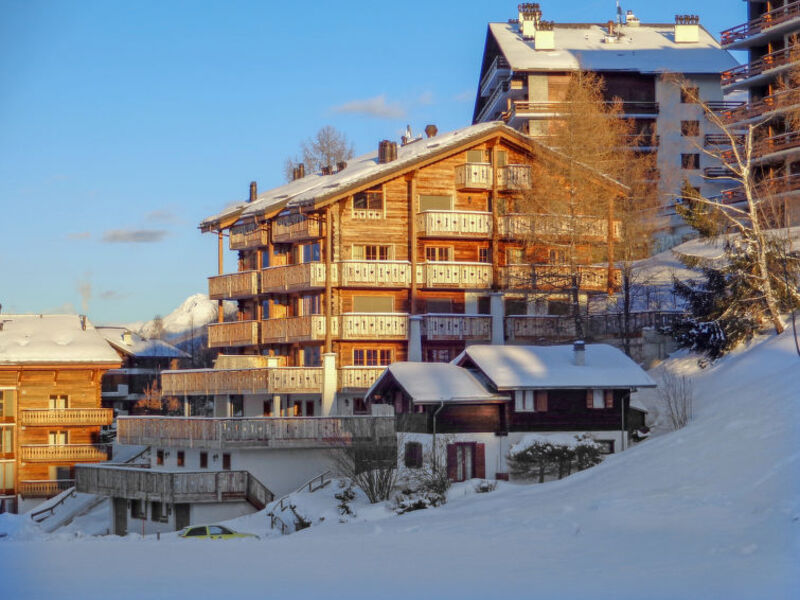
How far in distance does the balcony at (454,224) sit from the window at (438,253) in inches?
46.5

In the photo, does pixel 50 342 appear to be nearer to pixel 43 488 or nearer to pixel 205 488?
pixel 43 488

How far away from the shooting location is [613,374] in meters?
44.9

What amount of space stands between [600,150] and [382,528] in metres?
30.8

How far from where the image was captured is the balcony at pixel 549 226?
56188 millimetres

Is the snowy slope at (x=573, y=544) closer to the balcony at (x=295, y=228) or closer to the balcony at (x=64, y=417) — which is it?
the balcony at (x=295, y=228)

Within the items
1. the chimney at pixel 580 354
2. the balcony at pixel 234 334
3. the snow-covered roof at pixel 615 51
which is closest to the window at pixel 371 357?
the balcony at pixel 234 334

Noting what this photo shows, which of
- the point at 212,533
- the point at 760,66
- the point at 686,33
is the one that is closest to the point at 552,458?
the point at 212,533

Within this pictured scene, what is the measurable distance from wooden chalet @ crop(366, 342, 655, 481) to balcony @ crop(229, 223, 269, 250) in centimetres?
1666

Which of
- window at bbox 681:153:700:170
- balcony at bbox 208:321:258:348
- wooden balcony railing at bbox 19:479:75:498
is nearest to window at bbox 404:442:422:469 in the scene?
balcony at bbox 208:321:258:348

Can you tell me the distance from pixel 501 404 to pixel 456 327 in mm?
11056

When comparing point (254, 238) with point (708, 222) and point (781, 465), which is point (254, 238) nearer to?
point (708, 222)

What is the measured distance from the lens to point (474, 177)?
187ft

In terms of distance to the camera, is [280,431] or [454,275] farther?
[454,275]

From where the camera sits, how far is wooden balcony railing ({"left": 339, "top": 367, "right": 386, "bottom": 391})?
173 feet
